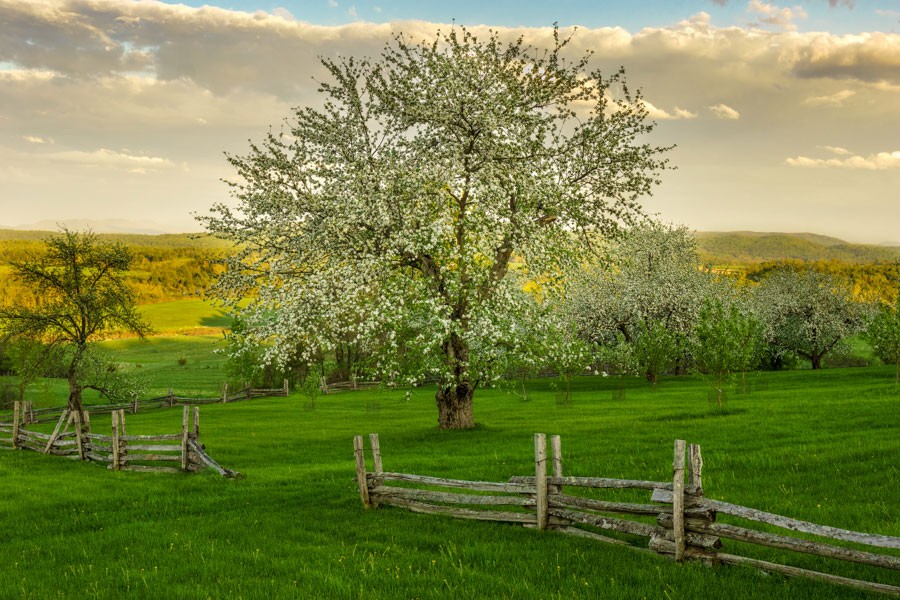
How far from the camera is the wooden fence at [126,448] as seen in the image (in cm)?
2083

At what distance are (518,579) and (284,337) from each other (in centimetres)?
1552

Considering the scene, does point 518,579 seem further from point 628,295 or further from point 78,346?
point 628,295

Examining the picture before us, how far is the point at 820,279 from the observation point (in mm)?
71438

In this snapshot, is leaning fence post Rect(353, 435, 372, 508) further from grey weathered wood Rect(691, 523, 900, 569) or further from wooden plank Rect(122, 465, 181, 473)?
wooden plank Rect(122, 465, 181, 473)

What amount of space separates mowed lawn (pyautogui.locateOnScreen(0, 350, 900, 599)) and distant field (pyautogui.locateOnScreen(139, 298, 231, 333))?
421 feet

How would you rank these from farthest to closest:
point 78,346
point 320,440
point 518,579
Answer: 1. point 78,346
2. point 320,440
3. point 518,579

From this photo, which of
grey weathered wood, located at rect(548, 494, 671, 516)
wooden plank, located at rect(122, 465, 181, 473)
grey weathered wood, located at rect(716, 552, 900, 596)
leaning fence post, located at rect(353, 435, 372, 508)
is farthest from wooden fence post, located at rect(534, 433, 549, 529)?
wooden plank, located at rect(122, 465, 181, 473)

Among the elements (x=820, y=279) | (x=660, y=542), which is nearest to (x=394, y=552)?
(x=660, y=542)

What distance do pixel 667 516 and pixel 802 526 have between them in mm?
2039

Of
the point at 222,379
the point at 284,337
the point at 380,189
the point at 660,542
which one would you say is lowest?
the point at 222,379

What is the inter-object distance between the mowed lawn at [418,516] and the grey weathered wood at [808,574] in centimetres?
14

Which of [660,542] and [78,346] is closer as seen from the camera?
[660,542]

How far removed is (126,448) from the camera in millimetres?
22719

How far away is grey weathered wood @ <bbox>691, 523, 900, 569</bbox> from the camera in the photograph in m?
7.67
